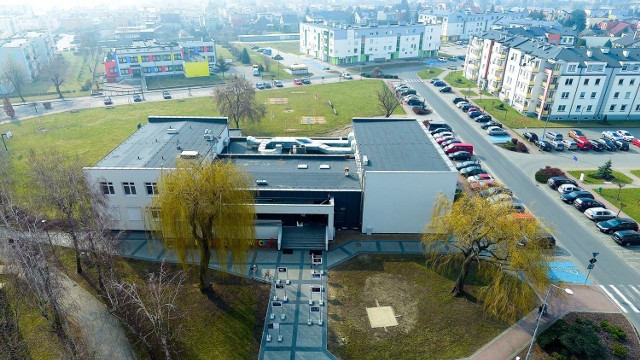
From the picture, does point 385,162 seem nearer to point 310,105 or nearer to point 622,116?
point 310,105

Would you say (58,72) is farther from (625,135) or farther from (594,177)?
(625,135)

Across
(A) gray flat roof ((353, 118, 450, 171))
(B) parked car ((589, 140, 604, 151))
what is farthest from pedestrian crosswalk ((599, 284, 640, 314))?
(B) parked car ((589, 140, 604, 151))

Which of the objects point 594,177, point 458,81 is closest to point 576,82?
point 594,177

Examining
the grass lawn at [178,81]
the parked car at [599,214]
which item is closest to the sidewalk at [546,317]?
the parked car at [599,214]

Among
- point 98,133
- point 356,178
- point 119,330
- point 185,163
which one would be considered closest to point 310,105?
point 98,133

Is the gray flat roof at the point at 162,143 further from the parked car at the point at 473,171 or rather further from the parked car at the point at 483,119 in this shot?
the parked car at the point at 483,119

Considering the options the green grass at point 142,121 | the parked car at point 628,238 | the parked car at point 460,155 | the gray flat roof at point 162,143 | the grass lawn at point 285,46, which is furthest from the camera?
the grass lawn at point 285,46
